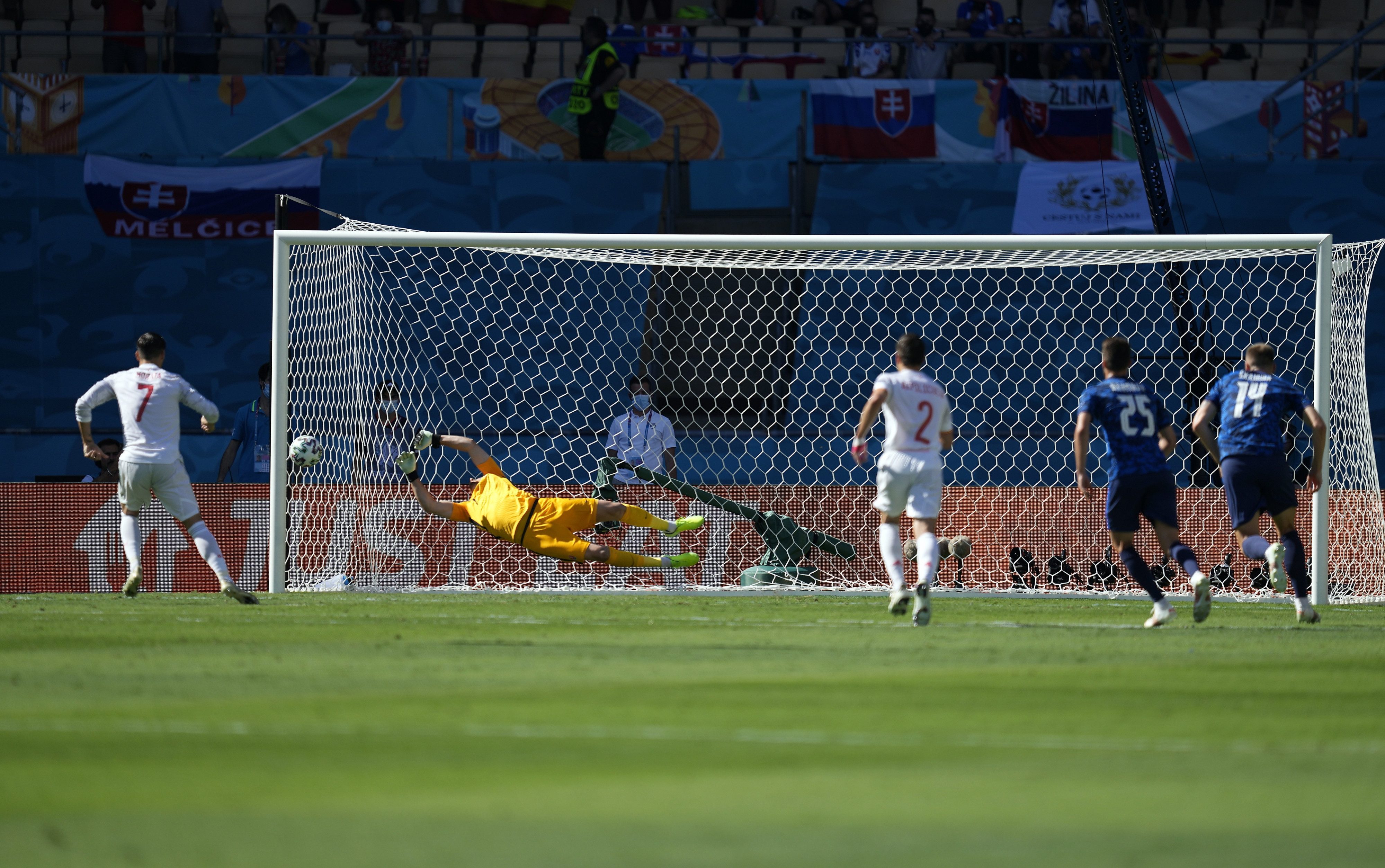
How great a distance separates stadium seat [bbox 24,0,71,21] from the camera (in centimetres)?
2222

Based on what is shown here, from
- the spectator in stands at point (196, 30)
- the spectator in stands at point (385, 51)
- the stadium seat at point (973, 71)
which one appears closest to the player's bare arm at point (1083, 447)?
the stadium seat at point (973, 71)

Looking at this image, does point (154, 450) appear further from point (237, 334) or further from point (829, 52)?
point (829, 52)

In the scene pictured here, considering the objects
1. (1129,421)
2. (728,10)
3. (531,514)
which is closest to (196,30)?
(728,10)

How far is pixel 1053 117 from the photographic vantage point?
19.9 m

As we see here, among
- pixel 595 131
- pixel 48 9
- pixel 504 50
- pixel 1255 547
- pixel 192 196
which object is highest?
pixel 48 9

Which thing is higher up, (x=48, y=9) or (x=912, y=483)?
(x=48, y=9)

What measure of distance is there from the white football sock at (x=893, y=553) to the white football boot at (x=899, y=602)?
22mm

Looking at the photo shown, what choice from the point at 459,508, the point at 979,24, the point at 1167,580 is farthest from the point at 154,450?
the point at 979,24

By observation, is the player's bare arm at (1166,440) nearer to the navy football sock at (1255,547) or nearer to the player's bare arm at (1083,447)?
the player's bare arm at (1083,447)

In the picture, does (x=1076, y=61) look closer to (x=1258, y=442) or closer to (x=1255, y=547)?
(x=1258, y=442)

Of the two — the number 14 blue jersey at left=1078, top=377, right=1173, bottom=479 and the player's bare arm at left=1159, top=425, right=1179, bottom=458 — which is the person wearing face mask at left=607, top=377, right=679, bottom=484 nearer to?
the number 14 blue jersey at left=1078, top=377, right=1173, bottom=479

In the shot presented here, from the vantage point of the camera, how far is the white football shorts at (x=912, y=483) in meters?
9.33

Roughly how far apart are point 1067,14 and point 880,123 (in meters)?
3.68

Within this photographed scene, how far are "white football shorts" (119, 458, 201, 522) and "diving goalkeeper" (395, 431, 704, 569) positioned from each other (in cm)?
167
